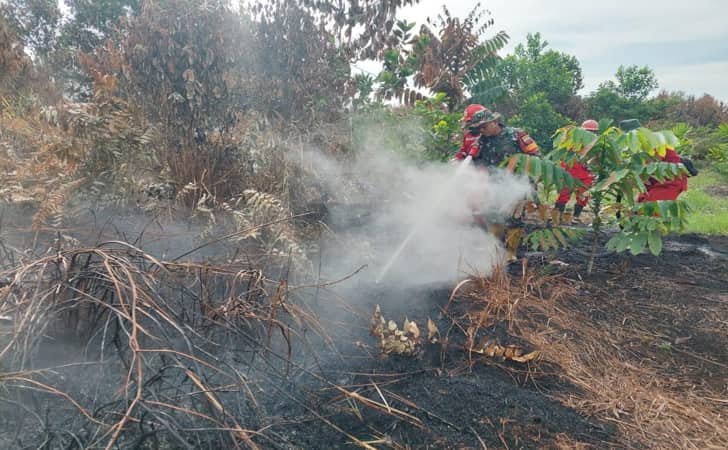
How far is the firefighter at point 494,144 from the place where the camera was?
193 inches

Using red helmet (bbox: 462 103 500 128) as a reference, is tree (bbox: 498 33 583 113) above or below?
above

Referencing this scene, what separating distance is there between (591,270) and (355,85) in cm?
410

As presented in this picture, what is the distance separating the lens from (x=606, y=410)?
2.44 metres

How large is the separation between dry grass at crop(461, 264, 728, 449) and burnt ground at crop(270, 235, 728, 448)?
0.7 inches

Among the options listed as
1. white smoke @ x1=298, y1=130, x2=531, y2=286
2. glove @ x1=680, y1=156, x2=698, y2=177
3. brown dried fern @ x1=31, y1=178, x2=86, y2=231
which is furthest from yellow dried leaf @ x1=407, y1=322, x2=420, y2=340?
glove @ x1=680, y1=156, x2=698, y2=177

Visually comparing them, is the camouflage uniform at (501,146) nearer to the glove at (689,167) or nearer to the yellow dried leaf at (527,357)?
the glove at (689,167)

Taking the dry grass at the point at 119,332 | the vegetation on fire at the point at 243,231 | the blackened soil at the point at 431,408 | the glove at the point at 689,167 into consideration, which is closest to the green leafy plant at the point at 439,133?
the vegetation on fire at the point at 243,231

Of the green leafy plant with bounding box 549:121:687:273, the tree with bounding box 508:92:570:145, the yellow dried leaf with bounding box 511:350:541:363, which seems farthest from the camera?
the tree with bounding box 508:92:570:145

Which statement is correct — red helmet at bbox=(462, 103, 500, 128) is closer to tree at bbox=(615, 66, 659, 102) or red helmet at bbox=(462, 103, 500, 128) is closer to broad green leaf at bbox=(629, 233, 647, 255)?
broad green leaf at bbox=(629, 233, 647, 255)

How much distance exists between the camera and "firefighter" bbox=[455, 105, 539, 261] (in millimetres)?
4910

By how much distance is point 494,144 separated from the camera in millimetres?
5043

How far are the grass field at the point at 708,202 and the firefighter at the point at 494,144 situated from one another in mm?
2153

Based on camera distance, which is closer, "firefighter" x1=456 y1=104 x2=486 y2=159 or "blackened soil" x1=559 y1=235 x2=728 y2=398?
"blackened soil" x1=559 y1=235 x2=728 y2=398

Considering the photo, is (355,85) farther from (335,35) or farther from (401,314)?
(401,314)
